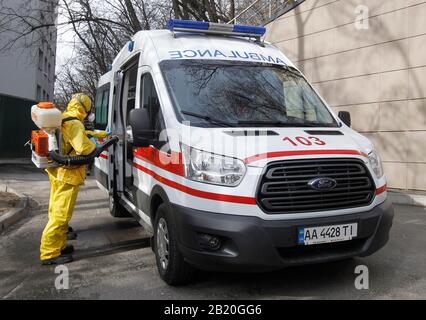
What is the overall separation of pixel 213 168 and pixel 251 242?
665mm

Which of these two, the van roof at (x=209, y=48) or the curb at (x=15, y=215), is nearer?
the van roof at (x=209, y=48)

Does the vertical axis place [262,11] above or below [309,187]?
above

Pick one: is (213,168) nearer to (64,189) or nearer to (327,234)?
(327,234)

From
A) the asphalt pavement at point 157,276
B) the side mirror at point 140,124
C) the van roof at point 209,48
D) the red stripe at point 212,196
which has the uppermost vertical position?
the van roof at point 209,48

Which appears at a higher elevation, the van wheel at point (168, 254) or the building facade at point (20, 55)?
the building facade at point (20, 55)

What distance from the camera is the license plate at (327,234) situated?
3.68 metres

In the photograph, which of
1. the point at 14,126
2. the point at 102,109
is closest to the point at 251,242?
the point at 102,109

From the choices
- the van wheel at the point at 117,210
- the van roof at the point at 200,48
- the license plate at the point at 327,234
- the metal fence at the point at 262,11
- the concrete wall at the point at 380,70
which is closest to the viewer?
the license plate at the point at 327,234

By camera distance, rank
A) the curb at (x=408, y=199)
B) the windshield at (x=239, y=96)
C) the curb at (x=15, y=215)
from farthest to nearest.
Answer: the curb at (x=408, y=199) < the curb at (x=15, y=215) < the windshield at (x=239, y=96)

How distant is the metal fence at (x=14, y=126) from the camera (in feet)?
52.2

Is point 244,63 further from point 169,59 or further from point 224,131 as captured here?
point 224,131

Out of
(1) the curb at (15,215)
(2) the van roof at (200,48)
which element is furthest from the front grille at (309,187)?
(1) the curb at (15,215)

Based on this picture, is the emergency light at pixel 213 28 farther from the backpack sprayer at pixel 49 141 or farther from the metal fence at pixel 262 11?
the metal fence at pixel 262 11

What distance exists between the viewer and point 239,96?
14.9 feet
